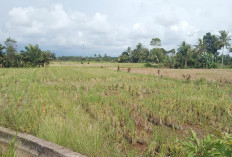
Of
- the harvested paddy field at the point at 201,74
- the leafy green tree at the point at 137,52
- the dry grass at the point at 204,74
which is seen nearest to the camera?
the harvested paddy field at the point at 201,74

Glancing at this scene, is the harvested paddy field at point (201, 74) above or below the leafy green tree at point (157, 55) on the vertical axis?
below

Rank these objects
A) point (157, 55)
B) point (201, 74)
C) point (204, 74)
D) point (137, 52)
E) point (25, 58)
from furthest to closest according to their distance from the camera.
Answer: point (137, 52) < point (157, 55) < point (25, 58) < point (204, 74) < point (201, 74)

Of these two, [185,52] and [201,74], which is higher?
[185,52]

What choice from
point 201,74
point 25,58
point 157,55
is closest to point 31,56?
point 25,58

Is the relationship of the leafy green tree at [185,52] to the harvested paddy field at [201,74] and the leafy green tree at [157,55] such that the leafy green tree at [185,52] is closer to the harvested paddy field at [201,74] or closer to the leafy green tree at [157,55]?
the leafy green tree at [157,55]

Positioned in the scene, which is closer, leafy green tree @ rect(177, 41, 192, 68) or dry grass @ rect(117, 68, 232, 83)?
dry grass @ rect(117, 68, 232, 83)

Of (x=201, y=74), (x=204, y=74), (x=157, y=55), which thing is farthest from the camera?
(x=157, y=55)

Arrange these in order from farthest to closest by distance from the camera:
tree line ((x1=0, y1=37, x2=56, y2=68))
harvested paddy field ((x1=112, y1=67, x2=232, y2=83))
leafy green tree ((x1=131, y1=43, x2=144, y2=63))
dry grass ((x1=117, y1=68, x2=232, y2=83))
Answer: leafy green tree ((x1=131, y1=43, x2=144, y2=63)), tree line ((x1=0, y1=37, x2=56, y2=68)), dry grass ((x1=117, y1=68, x2=232, y2=83)), harvested paddy field ((x1=112, y1=67, x2=232, y2=83))

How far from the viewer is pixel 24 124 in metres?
2.83

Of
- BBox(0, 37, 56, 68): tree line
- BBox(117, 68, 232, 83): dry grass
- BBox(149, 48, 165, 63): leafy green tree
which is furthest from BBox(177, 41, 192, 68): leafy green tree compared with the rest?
BBox(0, 37, 56, 68): tree line

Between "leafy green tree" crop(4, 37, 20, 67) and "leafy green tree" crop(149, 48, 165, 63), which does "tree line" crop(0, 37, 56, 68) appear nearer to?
"leafy green tree" crop(4, 37, 20, 67)

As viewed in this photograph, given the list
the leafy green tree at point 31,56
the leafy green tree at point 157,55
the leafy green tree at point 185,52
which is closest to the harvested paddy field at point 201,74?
the leafy green tree at point 185,52

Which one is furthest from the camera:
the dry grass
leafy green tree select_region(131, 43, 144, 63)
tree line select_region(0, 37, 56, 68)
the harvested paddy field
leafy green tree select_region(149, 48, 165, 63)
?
leafy green tree select_region(131, 43, 144, 63)

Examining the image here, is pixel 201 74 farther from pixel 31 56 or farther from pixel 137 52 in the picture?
pixel 137 52
